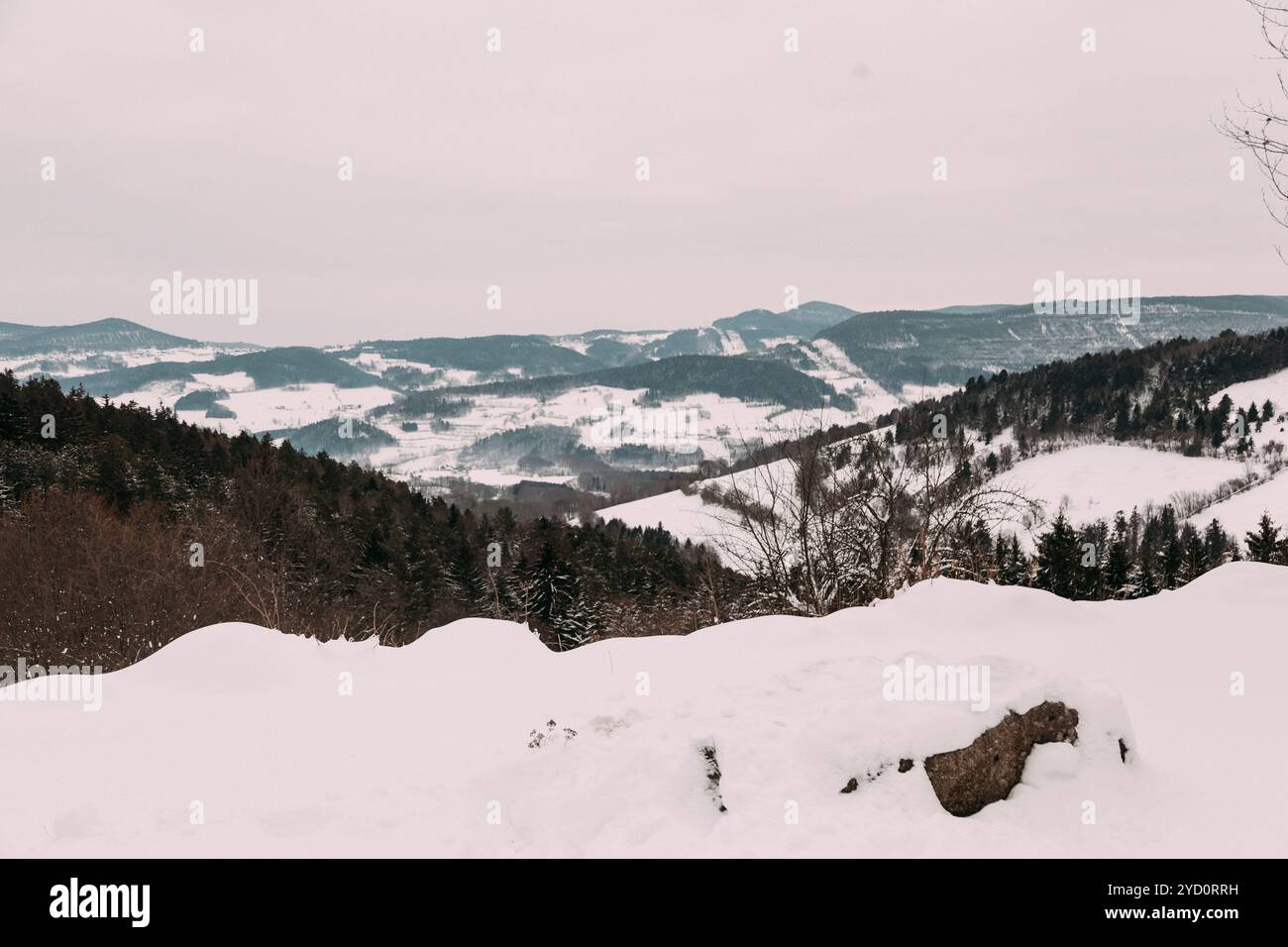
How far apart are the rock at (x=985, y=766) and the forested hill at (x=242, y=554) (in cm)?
1111

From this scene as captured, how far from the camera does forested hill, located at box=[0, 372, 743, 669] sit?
26.5 metres

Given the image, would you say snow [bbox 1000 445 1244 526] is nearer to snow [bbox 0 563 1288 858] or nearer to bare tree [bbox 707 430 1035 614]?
bare tree [bbox 707 430 1035 614]

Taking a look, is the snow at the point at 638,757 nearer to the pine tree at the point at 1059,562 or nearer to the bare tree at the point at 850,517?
the bare tree at the point at 850,517

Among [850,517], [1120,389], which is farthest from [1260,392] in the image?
[850,517]

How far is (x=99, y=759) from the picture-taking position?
19.0 ft

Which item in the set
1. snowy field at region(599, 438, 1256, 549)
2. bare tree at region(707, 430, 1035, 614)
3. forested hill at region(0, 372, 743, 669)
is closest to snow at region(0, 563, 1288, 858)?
bare tree at region(707, 430, 1035, 614)

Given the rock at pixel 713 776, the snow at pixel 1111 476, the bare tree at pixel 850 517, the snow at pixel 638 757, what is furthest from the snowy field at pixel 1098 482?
the rock at pixel 713 776

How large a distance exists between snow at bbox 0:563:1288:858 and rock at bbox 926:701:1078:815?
81mm

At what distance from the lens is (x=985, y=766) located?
4.87 m

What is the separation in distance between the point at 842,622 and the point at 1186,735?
343cm
